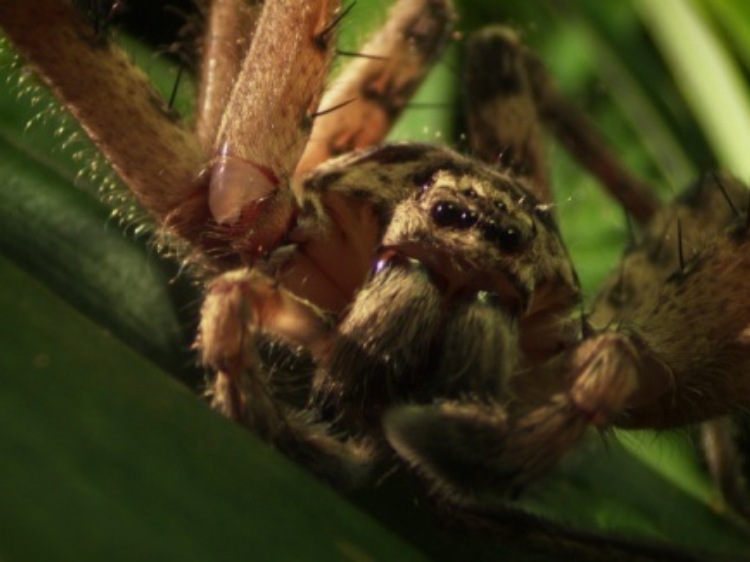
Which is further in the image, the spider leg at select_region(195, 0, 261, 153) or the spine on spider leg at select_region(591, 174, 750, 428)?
the spider leg at select_region(195, 0, 261, 153)

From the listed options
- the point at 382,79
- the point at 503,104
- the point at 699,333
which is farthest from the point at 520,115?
the point at 699,333

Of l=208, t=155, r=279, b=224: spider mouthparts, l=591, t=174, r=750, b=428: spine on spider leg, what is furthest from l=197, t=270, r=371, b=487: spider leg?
l=591, t=174, r=750, b=428: spine on spider leg

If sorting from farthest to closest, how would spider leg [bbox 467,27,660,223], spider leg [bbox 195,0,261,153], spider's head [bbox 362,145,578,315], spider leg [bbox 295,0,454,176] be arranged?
spider leg [bbox 467,27,660,223]
spider leg [bbox 295,0,454,176]
spider leg [bbox 195,0,261,153]
spider's head [bbox 362,145,578,315]

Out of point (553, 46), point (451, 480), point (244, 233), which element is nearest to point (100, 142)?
point (244, 233)

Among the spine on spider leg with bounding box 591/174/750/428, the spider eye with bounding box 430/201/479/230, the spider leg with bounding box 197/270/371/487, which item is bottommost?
the spine on spider leg with bounding box 591/174/750/428

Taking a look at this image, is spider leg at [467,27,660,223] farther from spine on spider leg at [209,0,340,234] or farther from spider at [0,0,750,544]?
spine on spider leg at [209,0,340,234]

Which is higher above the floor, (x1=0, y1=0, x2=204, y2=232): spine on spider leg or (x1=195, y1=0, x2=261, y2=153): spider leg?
(x1=0, y1=0, x2=204, y2=232): spine on spider leg

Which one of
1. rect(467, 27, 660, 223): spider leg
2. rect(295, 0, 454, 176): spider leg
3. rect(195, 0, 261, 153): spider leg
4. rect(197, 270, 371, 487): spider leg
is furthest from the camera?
rect(467, 27, 660, 223): spider leg
